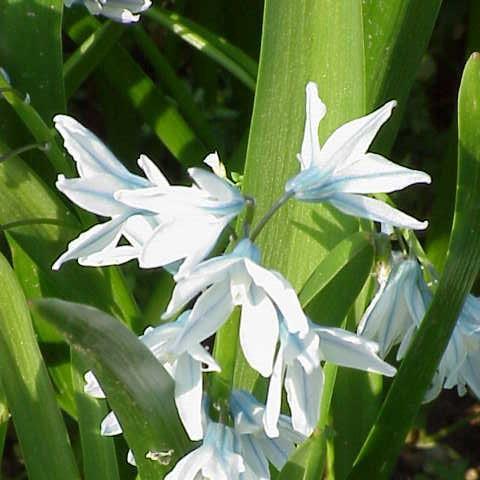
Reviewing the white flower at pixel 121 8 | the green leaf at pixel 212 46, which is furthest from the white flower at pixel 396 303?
the green leaf at pixel 212 46

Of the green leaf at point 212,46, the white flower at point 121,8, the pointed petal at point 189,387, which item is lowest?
the pointed petal at point 189,387

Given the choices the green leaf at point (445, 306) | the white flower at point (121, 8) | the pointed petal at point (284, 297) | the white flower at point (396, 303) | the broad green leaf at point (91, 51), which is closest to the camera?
the pointed petal at point (284, 297)

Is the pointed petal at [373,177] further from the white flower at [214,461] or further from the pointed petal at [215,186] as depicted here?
the white flower at [214,461]

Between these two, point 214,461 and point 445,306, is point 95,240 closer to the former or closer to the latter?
point 214,461

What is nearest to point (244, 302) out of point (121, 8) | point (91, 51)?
point (121, 8)

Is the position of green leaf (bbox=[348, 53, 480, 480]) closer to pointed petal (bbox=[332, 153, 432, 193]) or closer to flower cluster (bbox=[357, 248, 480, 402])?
flower cluster (bbox=[357, 248, 480, 402])

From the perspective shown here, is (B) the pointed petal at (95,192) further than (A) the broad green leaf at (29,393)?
No
